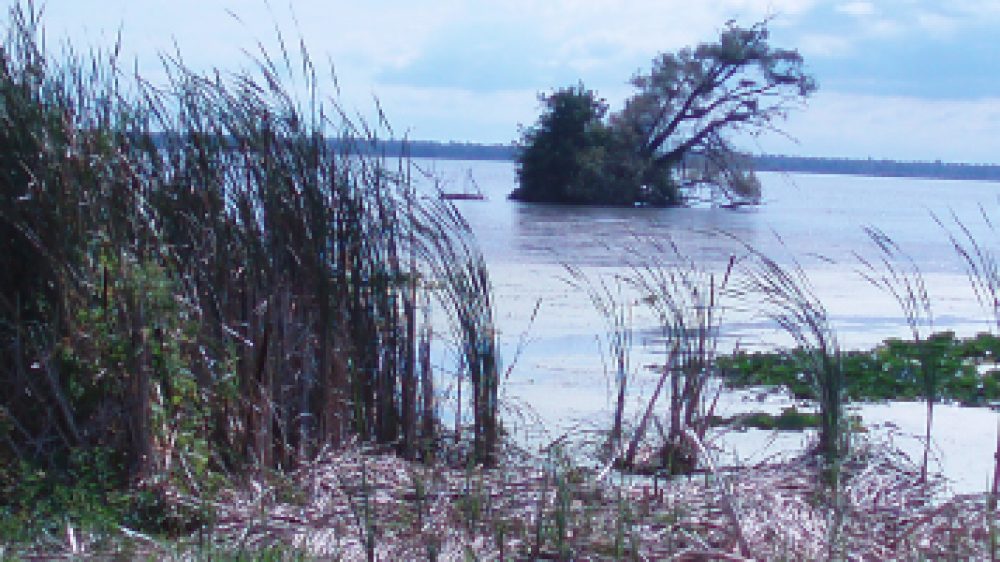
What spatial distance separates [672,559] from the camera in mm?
5359

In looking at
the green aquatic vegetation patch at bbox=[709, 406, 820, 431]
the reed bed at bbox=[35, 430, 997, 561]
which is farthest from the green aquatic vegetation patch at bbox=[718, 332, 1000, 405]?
the reed bed at bbox=[35, 430, 997, 561]

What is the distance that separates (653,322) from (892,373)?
9.81 ft

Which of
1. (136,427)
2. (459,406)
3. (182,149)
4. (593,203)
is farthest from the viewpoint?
(593,203)

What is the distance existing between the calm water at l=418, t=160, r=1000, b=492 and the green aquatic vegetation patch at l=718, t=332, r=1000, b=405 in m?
0.23

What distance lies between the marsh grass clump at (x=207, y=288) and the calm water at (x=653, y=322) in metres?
0.85

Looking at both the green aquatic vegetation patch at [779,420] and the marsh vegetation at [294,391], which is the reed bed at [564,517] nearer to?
the marsh vegetation at [294,391]

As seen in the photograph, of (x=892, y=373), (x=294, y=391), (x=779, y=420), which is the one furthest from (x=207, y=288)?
(x=892, y=373)

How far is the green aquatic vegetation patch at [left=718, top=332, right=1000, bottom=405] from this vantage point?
9656mm

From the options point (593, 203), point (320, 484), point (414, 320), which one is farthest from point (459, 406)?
point (593, 203)

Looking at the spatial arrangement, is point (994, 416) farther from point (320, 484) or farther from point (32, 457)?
point (32, 457)

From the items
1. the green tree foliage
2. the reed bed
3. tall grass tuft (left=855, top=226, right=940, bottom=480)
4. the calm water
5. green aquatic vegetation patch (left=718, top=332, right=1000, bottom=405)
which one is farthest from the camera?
the green tree foliage

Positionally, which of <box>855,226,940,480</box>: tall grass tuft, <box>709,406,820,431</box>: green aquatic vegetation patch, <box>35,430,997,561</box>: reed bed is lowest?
<box>709,406,820,431</box>: green aquatic vegetation patch

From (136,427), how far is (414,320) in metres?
1.78

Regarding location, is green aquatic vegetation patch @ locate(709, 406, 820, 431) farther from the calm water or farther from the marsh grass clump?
the marsh grass clump
